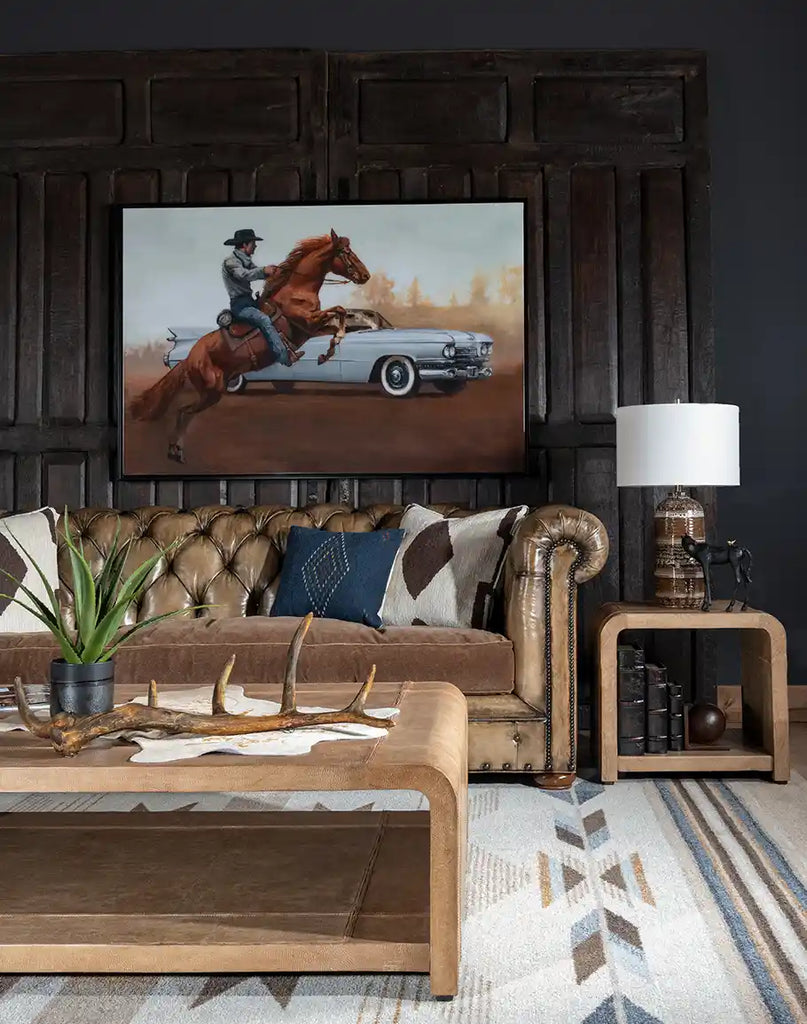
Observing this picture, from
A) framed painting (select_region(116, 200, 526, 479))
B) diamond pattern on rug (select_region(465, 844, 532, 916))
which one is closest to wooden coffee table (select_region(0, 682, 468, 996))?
diamond pattern on rug (select_region(465, 844, 532, 916))

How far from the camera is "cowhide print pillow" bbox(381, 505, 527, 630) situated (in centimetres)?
346

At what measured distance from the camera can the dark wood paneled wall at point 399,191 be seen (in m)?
4.31

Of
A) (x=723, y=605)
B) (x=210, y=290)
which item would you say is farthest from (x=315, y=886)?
(x=210, y=290)

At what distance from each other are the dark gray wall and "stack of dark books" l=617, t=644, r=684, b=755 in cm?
102

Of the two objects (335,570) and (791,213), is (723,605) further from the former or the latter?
(791,213)

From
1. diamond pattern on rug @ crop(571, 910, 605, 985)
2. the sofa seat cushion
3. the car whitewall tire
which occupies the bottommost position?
diamond pattern on rug @ crop(571, 910, 605, 985)

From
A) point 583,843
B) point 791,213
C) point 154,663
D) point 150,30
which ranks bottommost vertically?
point 583,843

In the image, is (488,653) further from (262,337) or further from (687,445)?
(262,337)

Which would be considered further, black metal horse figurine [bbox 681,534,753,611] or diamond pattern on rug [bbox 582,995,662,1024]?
black metal horse figurine [bbox 681,534,753,611]

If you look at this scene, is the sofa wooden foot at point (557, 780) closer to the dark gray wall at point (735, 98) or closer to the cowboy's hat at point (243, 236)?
the dark gray wall at point (735, 98)

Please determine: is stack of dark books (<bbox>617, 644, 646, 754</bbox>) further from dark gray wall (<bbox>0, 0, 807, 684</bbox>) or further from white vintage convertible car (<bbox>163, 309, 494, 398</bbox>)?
white vintage convertible car (<bbox>163, 309, 494, 398</bbox>)

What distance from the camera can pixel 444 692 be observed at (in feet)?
7.81

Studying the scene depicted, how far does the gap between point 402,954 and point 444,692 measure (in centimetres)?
77

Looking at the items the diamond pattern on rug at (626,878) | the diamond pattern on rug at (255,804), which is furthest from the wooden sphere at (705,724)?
the diamond pattern on rug at (255,804)
